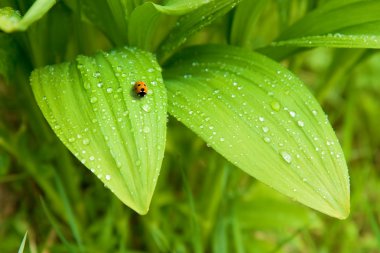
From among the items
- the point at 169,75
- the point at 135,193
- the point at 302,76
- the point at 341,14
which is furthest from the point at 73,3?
the point at 302,76

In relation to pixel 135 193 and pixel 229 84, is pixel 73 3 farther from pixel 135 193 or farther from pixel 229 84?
pixel 135 193

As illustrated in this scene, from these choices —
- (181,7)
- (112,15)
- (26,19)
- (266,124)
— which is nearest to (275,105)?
(266,124)

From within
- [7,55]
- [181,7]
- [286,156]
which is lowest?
[286,156]

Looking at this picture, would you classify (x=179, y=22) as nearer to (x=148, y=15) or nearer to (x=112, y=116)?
(x=148, y=15)

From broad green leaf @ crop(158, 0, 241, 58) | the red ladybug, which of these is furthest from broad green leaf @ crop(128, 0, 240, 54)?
the red ladybug

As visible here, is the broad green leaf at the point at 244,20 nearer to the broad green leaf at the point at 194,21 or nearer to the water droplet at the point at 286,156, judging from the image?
the broad green leaf at the point at 194,21

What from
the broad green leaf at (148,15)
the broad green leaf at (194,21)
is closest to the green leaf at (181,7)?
the broad green leaf at (148,15)
